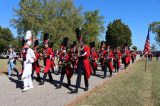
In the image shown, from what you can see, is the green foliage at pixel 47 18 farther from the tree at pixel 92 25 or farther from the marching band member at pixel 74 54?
the marching band member at pixel 74 54

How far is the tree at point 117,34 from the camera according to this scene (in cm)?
10369

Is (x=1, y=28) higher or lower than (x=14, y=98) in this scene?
higher

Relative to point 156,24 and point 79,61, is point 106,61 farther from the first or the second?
point 156,24

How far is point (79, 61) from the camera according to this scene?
1365 centimetres

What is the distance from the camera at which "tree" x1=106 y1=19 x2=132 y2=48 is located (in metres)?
104

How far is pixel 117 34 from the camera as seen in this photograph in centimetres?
10362

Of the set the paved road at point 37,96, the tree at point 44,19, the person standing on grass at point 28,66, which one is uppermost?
the tree at point 44,19

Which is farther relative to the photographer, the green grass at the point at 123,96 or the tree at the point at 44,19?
the tree at the point at 44,19

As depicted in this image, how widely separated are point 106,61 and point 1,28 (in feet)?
278

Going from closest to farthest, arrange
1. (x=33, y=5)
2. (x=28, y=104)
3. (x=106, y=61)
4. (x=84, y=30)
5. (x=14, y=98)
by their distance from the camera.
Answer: (x=28, y=104) < (x=14, y=98) < (x=106, y=61) < (x=33, y=5) < (x=84, y=30)

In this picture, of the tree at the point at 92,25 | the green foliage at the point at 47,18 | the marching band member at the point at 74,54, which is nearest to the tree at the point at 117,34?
the tree at the point at 92,25

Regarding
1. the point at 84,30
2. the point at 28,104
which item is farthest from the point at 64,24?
the point at 28,104

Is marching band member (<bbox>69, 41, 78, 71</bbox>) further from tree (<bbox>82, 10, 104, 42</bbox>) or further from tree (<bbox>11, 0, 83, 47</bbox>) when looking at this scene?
tree (<bbox>82, 10, 104, 42</bbox>)

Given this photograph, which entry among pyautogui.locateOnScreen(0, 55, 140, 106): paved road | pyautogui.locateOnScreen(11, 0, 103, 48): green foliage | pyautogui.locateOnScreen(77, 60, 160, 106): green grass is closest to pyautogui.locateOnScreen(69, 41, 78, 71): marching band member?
pyautogui.locateOnScreen(0, 55, 140, 106): paved road
